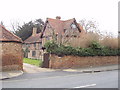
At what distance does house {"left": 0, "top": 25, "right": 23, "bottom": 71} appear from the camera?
16.5 m

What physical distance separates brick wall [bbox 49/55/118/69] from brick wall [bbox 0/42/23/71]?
417cm

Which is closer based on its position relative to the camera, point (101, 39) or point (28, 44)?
point (101, 39)

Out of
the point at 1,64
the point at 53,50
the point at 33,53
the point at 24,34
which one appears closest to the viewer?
the point at 1,64

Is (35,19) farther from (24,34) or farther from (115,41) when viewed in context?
(115,41)

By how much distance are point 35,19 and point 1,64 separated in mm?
43997

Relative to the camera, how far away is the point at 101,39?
84.1ft

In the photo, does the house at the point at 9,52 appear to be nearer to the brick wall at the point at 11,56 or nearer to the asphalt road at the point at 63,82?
the brick wall at the point at 11,56

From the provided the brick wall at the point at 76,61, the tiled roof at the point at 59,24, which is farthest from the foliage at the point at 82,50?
the tiled roof at the point at 59,24

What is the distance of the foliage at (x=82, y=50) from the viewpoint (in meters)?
20.1

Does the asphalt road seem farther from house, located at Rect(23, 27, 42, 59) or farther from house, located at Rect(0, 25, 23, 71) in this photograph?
house, located at Rect(23, 27, 42, 59)

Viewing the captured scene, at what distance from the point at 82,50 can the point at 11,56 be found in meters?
9.15

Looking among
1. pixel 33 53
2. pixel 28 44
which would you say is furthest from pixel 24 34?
pixel 33 53

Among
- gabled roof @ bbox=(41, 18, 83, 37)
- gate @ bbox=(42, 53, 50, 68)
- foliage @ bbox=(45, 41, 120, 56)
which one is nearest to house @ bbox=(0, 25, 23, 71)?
gate @ bbox=(42, 53, 50, 68)

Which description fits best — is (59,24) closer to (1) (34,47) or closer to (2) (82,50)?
(1) (34,47)
